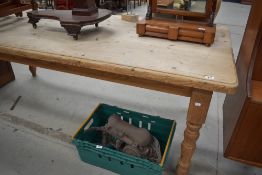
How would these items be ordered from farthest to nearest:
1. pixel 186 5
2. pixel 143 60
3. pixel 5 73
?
pixel 5 73, pixel 186 5, pixel 143 60

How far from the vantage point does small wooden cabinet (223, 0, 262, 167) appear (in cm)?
97

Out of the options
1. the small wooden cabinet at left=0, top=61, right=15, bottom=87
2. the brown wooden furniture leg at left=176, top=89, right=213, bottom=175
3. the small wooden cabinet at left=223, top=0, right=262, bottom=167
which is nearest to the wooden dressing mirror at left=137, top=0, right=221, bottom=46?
the small wooden cabinet at left=223, top=0, right=262, bottom=167

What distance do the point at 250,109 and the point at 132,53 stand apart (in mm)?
577

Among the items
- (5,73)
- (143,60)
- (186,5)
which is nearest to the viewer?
(143,60)

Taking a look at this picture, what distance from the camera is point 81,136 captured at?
1379mm

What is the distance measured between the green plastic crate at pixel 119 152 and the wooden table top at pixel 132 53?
52cm

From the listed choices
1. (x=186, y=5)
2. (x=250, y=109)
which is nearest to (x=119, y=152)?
(x=250, y=109)

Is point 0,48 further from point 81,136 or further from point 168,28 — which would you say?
point 168,28

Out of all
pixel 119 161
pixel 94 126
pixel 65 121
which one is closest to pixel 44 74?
pixel 65 121

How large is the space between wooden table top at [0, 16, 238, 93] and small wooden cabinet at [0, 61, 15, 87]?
3.14 ft

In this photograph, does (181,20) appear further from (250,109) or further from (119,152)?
(119,152)

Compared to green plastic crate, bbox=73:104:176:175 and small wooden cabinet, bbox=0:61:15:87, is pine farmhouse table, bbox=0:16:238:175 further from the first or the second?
small wooden cabinet, bbox=0:61:15:87

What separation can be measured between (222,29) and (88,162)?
1178mm

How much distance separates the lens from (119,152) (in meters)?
1.21
